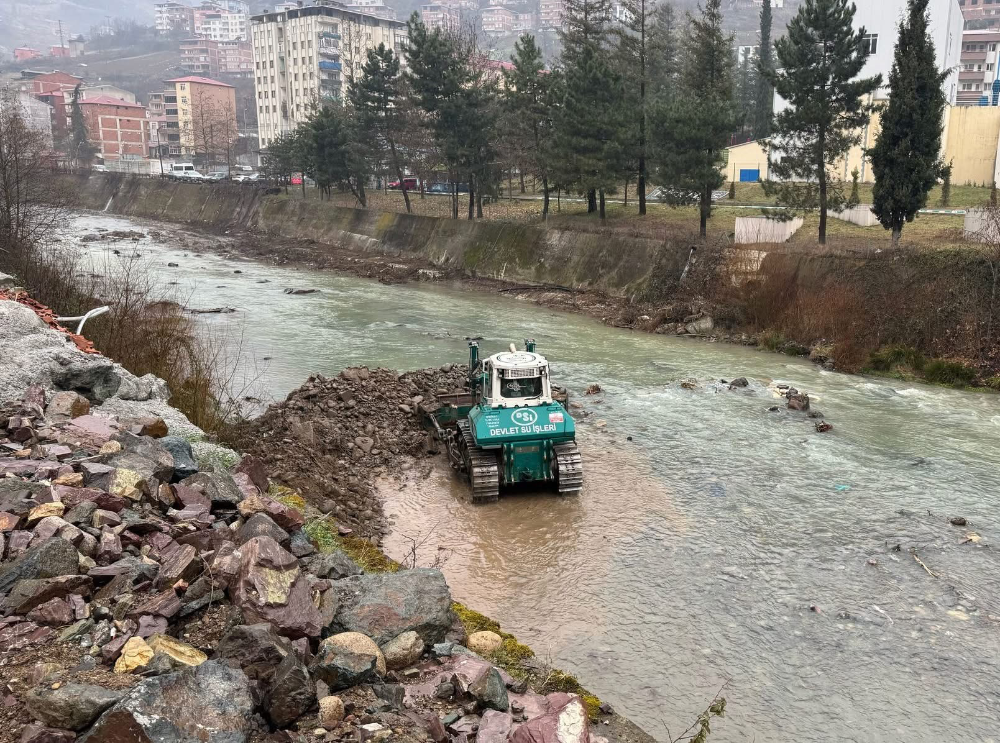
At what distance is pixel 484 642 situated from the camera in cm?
971

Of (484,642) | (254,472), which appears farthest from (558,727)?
(254,472)

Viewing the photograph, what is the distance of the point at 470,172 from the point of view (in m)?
48.2

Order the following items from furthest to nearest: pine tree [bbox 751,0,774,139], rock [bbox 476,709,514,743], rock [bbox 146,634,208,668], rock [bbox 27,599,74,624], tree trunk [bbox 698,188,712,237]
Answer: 1. pine tree [bbox 751,0,774,139]
2. tree trunk [bbox 698,188,712,237]
3. rock [bbox 27,599,74,624]
4. rock [bbox 476,709,514,743]
5. rock [bbox 146,634,208,668]

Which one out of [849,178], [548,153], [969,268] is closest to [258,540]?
[969,268]

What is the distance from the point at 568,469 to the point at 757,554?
12.4ft

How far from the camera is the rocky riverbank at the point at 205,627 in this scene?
6211mm

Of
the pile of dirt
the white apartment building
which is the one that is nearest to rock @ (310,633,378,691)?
the pile of dirt

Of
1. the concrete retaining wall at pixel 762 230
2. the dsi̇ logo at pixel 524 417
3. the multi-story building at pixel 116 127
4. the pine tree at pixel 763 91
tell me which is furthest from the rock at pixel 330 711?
the multi-story building at pixel 116 127

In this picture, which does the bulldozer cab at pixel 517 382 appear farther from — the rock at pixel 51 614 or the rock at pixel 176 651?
the rock at pixel 51 614

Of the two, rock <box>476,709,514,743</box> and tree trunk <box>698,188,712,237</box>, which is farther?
tree trunk <box>698,188,712,237</box>

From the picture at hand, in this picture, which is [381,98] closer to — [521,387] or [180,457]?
[521,387]

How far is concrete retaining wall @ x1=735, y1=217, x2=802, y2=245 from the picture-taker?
36.0m

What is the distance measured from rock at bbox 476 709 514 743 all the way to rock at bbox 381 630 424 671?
124cm

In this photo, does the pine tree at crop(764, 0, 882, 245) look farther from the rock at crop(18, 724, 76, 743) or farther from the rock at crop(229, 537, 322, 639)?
the rock at crop(18, 724, 76, 743)
